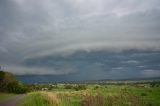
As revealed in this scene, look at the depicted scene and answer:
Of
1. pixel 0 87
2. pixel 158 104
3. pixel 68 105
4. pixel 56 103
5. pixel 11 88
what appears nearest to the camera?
pixel 56 103

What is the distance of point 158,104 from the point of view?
3450 cm

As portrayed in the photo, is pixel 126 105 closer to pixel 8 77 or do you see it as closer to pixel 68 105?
pixel 68 105

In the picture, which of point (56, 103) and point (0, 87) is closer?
point (56, 103)

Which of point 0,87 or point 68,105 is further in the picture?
point 0,87

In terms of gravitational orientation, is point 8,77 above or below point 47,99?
above

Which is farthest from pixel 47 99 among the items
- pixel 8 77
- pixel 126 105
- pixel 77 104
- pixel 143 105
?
pixel 8 77

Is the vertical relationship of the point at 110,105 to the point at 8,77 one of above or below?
below

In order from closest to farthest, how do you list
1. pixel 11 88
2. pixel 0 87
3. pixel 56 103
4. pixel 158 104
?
pixel 56 103
pixel 158 104
pixel 0 87
pixel 11 88

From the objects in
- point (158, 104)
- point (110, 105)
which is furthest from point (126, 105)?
point (158, 104)

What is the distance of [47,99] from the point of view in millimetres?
27875

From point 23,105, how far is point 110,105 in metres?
10.9

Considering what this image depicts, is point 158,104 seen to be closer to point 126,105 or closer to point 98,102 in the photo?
point 126,105

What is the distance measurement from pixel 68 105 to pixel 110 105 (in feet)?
17.6

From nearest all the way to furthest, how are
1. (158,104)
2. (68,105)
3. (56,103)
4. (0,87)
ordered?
(56,103) → (68,105) → (158,104) → (0,87)
